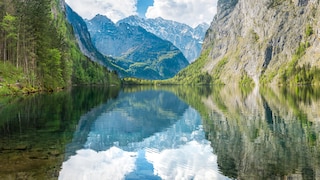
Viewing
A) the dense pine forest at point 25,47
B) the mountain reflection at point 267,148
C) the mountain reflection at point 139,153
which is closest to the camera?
the mountain reflection at point 139,153

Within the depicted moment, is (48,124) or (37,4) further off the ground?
(37,4)

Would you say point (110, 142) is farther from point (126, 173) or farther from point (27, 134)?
point (126, 173)

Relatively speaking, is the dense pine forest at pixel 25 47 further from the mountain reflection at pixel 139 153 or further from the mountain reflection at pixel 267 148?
the mountain reflection at pixel 267 148

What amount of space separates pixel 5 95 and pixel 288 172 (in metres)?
70.8

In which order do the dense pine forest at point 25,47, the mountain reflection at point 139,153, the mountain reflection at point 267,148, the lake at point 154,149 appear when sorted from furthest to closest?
1. the dense pine forest at point 25,47
2. the mountain reflection at point 267,148
3. the mountain reflection at point 139,153
4. the lake at point 154,149

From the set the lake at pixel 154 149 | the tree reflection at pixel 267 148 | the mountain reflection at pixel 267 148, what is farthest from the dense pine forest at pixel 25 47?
the mountain reflection at pixel 267 148

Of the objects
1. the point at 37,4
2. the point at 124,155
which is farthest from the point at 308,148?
the point at 37,4

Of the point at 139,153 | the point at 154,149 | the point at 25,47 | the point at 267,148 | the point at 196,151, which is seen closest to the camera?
the point at 139,153

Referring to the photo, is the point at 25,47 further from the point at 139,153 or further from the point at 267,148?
the point at 267,148

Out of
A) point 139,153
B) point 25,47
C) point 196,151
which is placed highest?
point 25,47

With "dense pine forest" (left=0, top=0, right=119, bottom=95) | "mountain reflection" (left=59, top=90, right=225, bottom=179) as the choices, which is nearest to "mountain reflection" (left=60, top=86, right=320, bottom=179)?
"mountain reflection" (left=59, top=90, right=225, bottom=179)

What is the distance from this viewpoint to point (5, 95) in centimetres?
7581

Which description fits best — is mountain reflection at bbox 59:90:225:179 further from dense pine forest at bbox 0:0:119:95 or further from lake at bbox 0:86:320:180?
→ dense pine forest at bbox 0:0:119:95

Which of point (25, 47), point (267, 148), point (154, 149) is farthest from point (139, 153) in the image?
point (25, 47)
